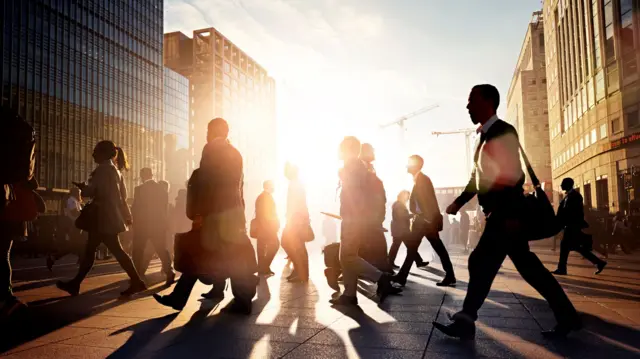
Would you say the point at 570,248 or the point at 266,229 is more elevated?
the point at 266,229

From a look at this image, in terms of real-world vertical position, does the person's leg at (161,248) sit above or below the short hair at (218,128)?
below

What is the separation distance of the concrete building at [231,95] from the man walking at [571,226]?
398 feet

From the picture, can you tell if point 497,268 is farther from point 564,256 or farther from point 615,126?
point 615,126

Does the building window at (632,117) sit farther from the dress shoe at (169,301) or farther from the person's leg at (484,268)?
the dress shoe at (169,301)

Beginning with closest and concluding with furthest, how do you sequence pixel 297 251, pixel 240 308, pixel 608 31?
pixel 240 308
pixel 297 251
pixel 608 31

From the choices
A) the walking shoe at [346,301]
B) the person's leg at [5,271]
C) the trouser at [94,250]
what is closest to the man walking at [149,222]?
the trouser at [94,250]

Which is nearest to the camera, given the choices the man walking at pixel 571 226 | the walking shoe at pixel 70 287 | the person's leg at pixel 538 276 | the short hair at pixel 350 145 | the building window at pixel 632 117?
the person's leg at pixel 538 276

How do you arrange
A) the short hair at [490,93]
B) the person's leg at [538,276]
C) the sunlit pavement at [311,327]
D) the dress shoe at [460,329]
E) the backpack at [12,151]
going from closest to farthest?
the sunlit pavement at [311,327]
the dress shoe at [460,329]
the person's leg at [538,276]
the short hair at [490,93]
the backpack at [12,151]

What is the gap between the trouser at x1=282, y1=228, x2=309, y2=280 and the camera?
8062 millimetres

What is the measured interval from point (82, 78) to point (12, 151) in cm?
6777

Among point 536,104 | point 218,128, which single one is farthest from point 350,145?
point 536,104

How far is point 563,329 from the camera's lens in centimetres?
378

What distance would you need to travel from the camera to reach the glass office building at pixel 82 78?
5616 centimetres

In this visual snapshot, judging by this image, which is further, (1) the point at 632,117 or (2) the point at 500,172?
(1) the point at 632,117
